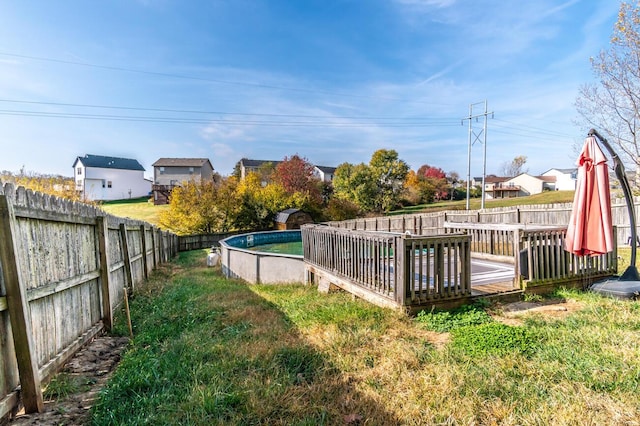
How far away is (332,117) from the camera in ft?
113

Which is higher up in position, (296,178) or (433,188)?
(296,178)

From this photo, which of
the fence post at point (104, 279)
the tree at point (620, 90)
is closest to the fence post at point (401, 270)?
the fence post at point (104, 279)

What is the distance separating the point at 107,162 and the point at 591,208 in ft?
178

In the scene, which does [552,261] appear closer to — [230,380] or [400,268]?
[400,268]

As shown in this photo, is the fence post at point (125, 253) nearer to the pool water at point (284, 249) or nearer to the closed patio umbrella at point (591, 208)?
the closed patio umbrella at point (591, 208)

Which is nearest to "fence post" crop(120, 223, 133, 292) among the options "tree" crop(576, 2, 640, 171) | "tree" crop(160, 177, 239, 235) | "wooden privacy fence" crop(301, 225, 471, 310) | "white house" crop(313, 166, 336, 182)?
"wooden privacy fence" crop(301, 225, 471, 310)

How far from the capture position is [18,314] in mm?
2320

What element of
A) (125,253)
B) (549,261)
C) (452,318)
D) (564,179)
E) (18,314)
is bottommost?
(452,318)

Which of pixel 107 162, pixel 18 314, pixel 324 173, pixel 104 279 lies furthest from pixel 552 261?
pixel 324 173

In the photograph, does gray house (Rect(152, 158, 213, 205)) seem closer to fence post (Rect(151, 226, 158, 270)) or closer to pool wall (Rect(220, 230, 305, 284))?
fence post (Rect(151, 226, 158, 270))

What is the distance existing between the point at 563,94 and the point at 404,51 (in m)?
8.45

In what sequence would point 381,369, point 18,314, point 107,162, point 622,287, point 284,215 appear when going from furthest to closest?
point 107,162, point 284,215, point 622,287, point 381,369, point 18,314

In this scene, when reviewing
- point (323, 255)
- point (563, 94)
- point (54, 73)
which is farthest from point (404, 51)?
point (54, 73)

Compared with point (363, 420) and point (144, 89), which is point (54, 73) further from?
point (363, 420)
